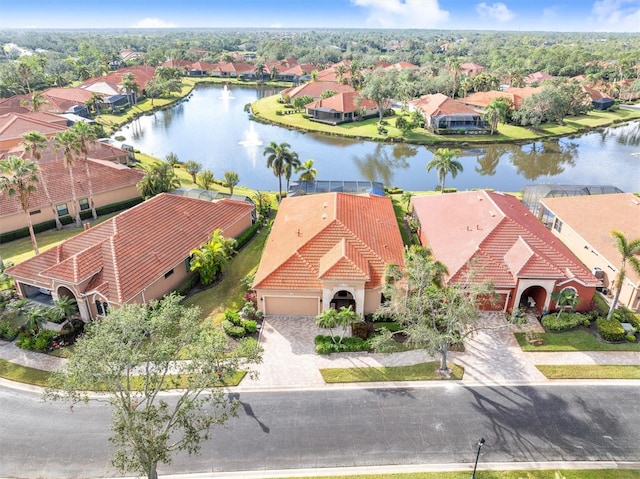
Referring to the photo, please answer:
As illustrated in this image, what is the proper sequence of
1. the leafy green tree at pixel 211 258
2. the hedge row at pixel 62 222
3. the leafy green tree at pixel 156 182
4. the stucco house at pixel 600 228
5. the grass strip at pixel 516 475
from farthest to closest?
the leafy green tree at pixel 156 182, the hedge row at pixel 62 222, the leafy green tree at pixel 211 258, the stucco house at pixel 600 228, the grass strip at pixel 516 475

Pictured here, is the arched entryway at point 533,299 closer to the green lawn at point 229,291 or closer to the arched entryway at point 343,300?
the arched entryway at point 343,300

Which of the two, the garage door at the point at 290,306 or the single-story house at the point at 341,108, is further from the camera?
the single-story house at the point at 341,108

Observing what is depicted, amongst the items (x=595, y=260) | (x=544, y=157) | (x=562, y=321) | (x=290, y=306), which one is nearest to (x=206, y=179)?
(x=290, y=306)

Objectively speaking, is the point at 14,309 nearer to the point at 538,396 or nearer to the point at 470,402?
the point at 470,402

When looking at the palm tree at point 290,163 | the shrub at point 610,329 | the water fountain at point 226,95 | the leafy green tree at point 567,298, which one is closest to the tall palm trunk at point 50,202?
the palm tree at point 290,163

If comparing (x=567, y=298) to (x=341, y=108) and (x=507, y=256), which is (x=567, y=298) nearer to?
(x=507, y=256)

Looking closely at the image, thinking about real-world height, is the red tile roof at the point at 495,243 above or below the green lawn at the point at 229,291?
above

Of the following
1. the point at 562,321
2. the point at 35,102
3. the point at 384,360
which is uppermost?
the point at 35,102

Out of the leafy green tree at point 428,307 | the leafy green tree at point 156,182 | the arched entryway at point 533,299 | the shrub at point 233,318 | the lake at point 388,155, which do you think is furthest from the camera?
the lake at point 388,155
